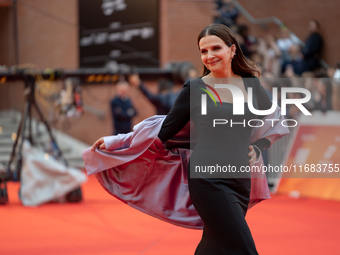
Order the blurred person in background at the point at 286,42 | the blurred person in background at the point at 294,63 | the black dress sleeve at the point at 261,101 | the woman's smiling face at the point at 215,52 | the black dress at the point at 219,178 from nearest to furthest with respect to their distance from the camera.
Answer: the black dress at the point at 219,178, the woman's smiling face at the point at 215,52, the black dress sleeve at the point at 261,101, the blurred person in background at the point at 294,63, the blurred person in background at the point at 286,42

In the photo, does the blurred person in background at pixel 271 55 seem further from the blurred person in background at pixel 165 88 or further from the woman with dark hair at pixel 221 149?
the woman with dark hair at pixel 221 149

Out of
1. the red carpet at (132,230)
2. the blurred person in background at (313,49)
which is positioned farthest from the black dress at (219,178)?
the blurred person in background at (313,49)

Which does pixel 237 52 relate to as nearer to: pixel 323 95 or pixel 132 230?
pixel 132 230

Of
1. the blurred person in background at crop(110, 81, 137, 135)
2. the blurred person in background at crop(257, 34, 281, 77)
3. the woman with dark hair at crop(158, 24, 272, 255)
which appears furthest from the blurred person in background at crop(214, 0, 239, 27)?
the woman with dark hair at crop(158, 24, 272, 255)

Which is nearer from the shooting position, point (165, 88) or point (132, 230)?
point (132, 230)

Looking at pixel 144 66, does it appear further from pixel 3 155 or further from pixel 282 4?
pixel 282 4

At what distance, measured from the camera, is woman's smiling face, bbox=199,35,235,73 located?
9.92ft

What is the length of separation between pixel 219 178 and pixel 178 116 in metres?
0.52

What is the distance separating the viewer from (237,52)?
125 inches

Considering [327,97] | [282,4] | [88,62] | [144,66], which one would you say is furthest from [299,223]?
[282,4]

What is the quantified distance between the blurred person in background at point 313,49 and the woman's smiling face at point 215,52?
887 cm

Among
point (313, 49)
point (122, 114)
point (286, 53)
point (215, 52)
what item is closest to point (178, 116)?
point (215, 52)

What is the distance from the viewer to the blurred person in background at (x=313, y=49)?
11547mm

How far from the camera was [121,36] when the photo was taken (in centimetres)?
1256
